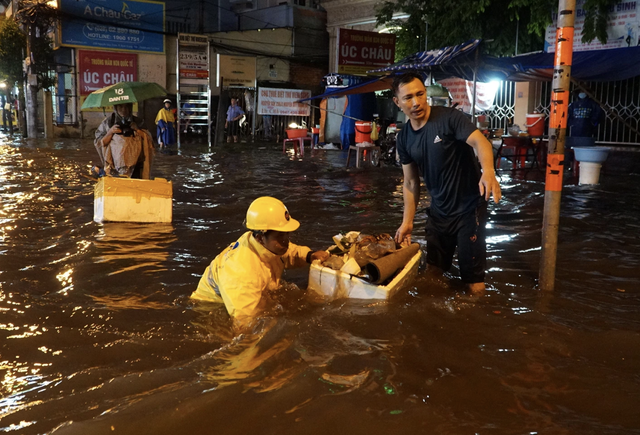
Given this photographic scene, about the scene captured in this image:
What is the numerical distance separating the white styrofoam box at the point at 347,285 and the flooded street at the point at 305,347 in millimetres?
91

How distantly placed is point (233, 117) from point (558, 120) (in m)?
21.5

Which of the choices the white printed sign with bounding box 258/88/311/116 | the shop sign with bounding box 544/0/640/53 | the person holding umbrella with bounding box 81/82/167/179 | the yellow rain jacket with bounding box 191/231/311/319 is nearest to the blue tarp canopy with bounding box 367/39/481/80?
the shop sign with bounding box 544/0/640/53

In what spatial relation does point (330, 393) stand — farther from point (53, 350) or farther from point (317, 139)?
point (317, 139)

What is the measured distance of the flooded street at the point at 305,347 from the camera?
3.04 m

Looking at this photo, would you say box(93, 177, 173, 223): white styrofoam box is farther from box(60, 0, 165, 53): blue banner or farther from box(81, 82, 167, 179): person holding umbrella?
box(60, 0, 165, 53): blue banner

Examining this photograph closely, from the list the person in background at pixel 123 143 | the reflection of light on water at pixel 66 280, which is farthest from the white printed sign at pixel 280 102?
the reflection of light on water at pixel 66 280

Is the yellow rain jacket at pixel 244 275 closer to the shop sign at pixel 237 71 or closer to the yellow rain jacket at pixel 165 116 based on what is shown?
the yellow rain jacket at pixel 165 116

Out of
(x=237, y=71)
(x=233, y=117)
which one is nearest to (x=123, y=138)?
(x=233, y=117)

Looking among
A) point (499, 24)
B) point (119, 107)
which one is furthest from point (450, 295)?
point (499, 24)

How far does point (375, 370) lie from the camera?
3.55m

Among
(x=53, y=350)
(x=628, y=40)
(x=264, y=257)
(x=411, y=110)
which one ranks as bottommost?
(x=53, y=350)

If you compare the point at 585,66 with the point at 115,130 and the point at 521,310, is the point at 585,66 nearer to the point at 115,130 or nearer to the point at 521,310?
the point at 115,130

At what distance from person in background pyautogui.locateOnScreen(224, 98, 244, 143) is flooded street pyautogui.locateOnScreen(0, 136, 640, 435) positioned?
17923 millimetres

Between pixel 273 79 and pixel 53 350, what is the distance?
982 inches
